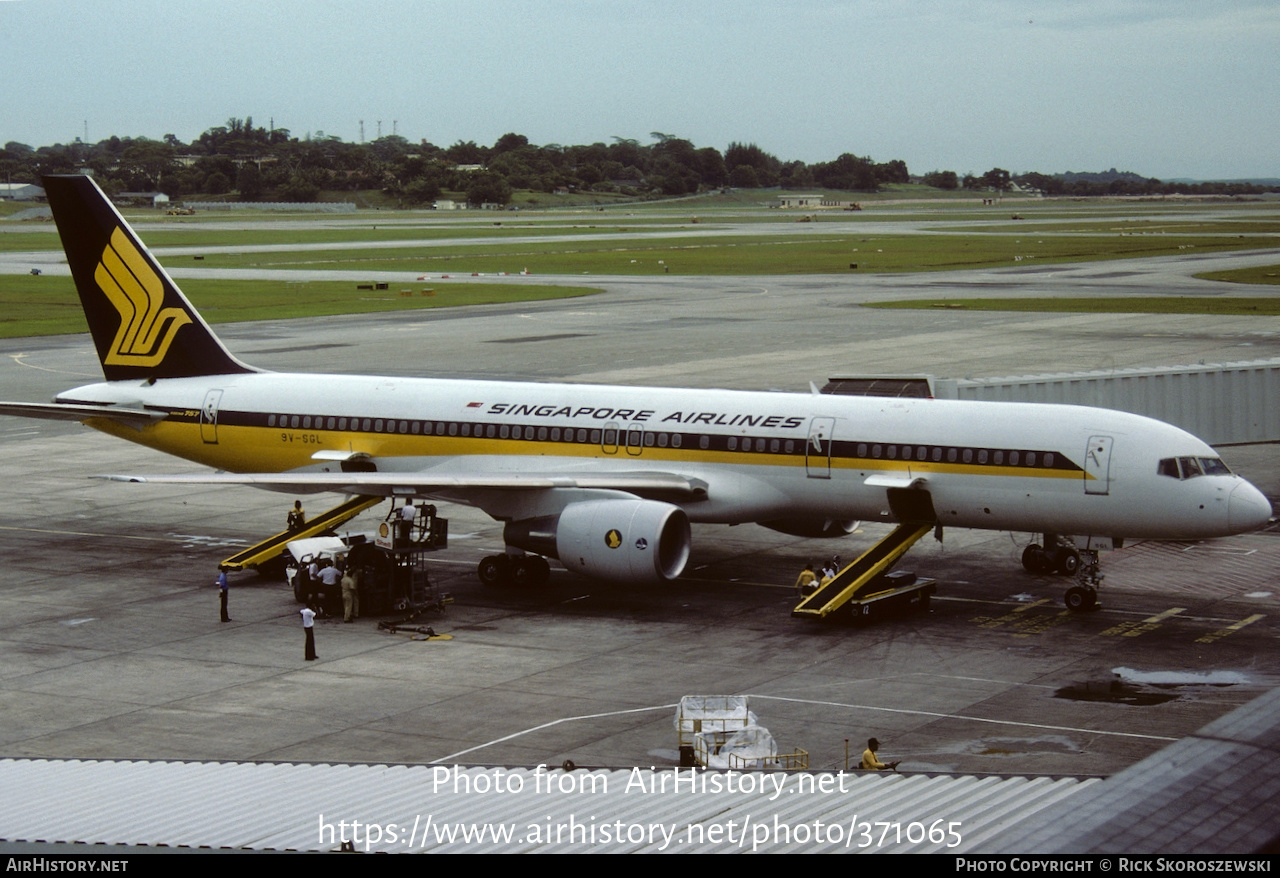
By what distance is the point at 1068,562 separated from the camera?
37875 millimetres

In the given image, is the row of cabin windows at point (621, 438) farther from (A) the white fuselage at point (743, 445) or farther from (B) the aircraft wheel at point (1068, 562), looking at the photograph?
(B) the aircraft wheel at point (1068, 562)

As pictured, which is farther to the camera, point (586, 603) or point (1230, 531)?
point (586, 603)

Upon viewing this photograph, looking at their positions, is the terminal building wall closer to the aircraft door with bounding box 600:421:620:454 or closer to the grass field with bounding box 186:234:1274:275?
the aircraft door with bounding box 600:421:620:454

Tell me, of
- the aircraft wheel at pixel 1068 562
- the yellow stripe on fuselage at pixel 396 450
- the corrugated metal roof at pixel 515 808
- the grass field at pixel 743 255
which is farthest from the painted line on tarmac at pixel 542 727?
the grass field at pixel 743 255

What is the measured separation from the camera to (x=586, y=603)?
3584cm

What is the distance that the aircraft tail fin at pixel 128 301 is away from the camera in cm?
4284

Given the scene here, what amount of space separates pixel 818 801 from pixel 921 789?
1259mm

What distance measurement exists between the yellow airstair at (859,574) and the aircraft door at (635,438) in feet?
20.1

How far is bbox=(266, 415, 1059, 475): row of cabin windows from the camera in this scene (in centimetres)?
3381

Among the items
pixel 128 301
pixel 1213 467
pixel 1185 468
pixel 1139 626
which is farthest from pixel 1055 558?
pixel 128 301

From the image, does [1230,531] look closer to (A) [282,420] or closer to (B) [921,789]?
(B) [921,789]

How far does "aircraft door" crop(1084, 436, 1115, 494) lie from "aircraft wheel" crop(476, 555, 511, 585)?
14224mm

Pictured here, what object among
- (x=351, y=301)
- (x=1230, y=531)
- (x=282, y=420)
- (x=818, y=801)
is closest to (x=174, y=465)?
(x=282, y=420)

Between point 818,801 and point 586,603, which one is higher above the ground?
point 818,801
